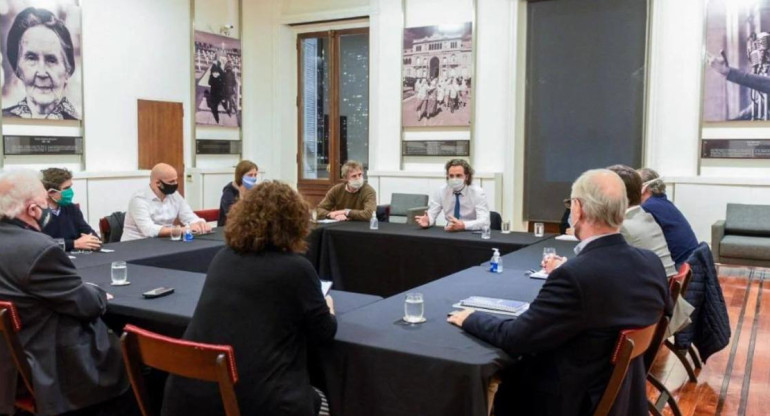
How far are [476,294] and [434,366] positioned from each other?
2.95 feet

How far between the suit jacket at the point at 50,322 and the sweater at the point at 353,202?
3.49m

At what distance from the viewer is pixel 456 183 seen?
18.2ft

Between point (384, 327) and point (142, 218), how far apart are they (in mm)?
3031

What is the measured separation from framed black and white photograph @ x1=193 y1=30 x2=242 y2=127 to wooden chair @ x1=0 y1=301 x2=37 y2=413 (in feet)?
22.9

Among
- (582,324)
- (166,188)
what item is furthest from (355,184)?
(582,324)

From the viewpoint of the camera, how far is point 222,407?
195 cm

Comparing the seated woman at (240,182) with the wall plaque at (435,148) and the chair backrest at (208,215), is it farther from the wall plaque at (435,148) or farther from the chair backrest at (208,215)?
the wall plaque at (435,148)

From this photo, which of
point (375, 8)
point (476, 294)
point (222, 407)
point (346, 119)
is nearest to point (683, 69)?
point (375, 8)

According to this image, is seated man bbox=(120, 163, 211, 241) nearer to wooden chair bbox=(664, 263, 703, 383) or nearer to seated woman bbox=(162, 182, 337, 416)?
seated woman bbox=(162, 182, 337, 416)

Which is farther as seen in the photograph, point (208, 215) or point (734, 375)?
point (208, 215)

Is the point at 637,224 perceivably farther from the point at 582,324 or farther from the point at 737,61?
the point at 737,61

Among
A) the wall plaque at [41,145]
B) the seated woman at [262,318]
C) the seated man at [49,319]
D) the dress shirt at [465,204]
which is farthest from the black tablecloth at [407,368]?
the wall plaque at [41,145]

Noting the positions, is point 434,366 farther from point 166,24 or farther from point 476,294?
point 166,24

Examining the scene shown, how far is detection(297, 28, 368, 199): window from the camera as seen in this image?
9.80 metres
